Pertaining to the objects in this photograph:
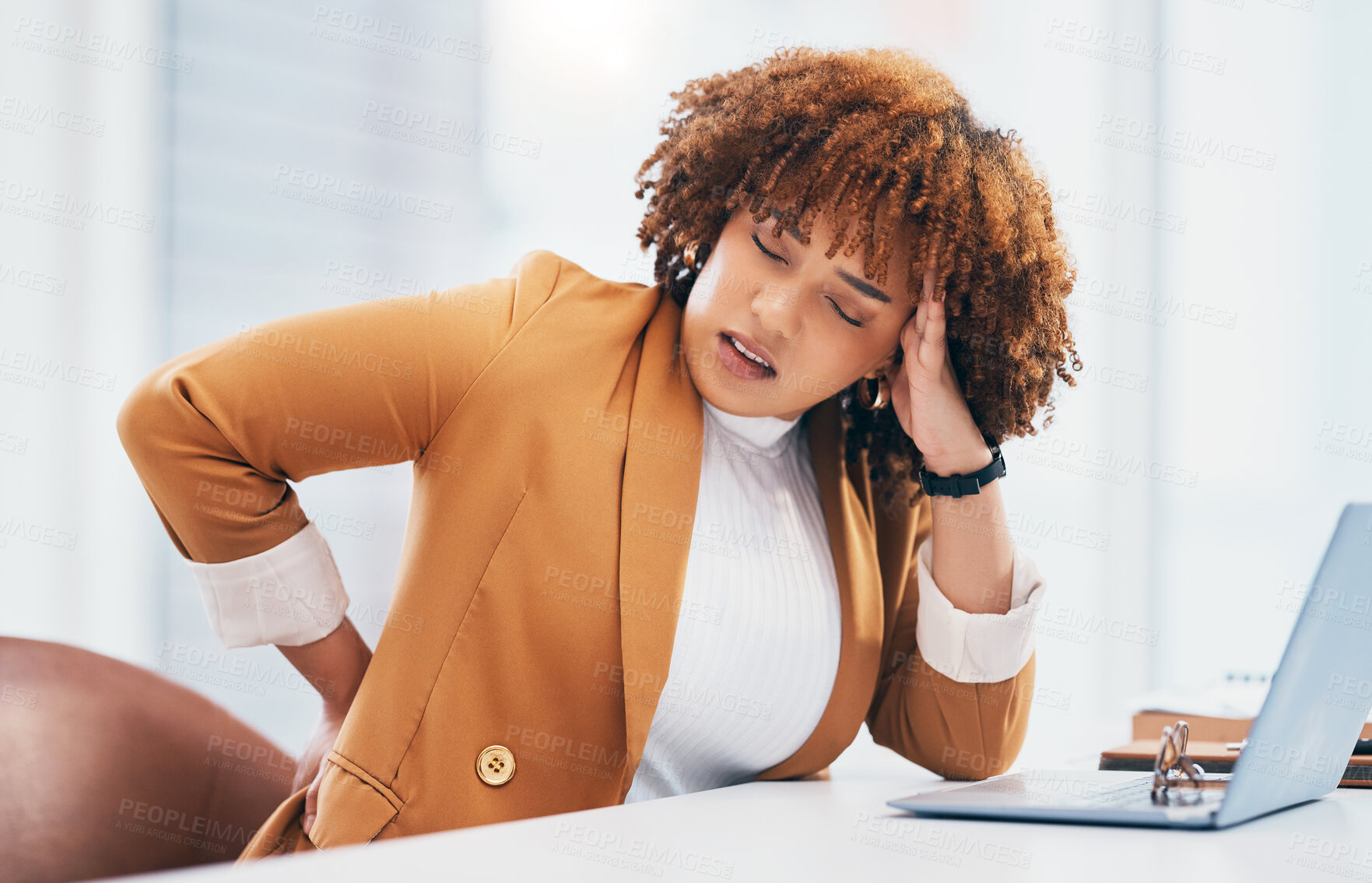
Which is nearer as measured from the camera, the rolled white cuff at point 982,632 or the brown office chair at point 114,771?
the brown office chair at point 114,771

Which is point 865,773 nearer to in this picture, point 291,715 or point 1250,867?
point 1250,867

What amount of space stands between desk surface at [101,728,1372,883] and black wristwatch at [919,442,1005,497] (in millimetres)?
416

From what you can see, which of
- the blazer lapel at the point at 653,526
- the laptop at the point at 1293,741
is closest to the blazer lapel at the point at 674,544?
the blazer lapel at the point at 653,526

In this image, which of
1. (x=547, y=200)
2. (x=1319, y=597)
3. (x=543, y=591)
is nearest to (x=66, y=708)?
(x=543, y=591)

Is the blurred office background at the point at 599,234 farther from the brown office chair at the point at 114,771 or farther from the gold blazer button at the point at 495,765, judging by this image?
the gold blazer button at the point at 495,765

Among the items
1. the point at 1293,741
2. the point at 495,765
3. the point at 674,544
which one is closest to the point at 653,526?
the point at 674,544

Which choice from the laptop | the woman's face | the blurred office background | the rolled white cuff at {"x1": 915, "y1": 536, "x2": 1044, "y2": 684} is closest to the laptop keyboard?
the laptop

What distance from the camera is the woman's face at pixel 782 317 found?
100cm

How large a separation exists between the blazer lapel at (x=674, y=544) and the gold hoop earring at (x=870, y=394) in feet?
0.13

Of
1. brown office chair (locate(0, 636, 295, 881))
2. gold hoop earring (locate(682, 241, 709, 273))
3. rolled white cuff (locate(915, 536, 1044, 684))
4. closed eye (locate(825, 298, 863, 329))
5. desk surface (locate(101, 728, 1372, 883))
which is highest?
gold hoop earring (locate(682, 241, 709, 273))

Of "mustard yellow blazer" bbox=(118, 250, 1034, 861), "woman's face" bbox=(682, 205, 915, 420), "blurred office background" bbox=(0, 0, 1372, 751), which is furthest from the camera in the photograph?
"blurred office background" bbox=(0, 0, 1372, 751)

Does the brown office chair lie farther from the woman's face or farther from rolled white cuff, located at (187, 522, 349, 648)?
the woman's face

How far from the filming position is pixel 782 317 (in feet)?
3.26

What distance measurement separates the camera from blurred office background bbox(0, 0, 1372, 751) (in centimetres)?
193
